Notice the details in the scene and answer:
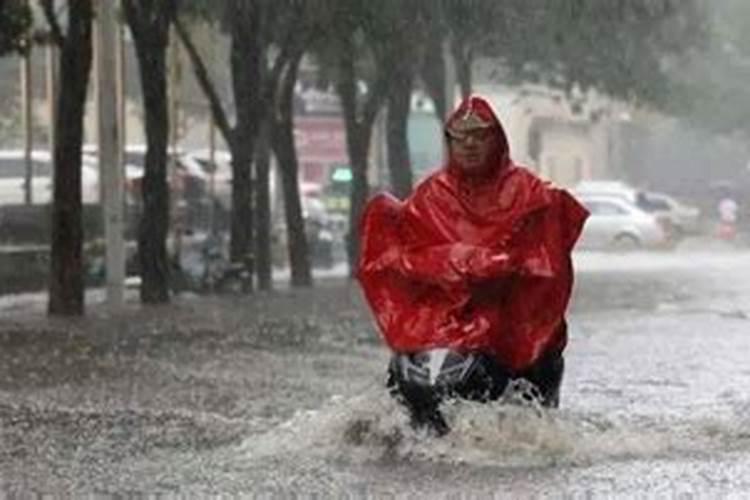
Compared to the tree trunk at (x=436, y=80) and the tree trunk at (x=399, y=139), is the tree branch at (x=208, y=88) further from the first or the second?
the tree trunk at (x=436, y=80)

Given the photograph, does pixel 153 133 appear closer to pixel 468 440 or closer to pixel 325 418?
pixel 325 418

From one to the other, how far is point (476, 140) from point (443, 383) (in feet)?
4.31

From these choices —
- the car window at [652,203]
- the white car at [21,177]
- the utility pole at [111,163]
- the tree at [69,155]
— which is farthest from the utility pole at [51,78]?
the car window at [652,203]

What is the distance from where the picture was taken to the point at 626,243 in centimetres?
5434

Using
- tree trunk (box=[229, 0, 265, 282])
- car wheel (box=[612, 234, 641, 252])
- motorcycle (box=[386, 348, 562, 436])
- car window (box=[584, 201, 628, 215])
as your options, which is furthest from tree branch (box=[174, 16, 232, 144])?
car wheel (box=[612, 234, 641, 252])

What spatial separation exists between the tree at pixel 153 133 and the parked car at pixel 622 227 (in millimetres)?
28906

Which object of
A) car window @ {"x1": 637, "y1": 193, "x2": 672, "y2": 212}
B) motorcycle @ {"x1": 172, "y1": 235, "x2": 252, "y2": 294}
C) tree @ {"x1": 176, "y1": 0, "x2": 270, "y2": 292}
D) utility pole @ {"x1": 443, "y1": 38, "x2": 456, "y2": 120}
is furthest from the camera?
car window @ {"x1": 637, "y1": 193, "x2": 672, "y2": 212}

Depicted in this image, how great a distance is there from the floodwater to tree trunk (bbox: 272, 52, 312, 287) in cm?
934

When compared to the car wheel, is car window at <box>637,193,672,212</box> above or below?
above

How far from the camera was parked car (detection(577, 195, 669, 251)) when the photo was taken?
177ft

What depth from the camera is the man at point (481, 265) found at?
36.0ft

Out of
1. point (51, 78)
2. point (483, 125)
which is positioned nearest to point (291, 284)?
point (51, 78)

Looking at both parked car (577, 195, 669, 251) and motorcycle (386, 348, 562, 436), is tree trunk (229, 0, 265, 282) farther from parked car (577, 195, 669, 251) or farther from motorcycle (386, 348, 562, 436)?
parked car (577, 195, 669, 251)

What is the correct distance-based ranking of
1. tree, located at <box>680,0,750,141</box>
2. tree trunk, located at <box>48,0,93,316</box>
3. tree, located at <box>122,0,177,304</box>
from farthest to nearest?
tree, located at <box>680,0,750,141</box>
tree, located at <box>122,0,177,304</box>
tree trunk, located at <box>48,0,93,316</box>
